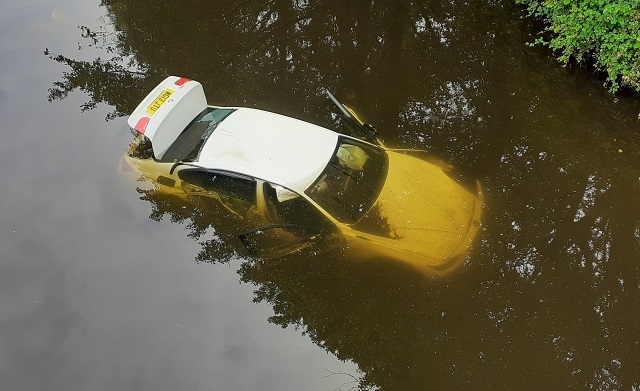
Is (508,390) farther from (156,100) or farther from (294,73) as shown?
(294,73)

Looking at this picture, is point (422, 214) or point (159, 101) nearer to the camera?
point (422, 214)

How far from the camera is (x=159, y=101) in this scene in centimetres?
537

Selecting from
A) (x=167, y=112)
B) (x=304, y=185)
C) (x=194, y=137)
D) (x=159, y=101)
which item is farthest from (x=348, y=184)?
(x=159, y=101)

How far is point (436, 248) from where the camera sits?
475 centimetres

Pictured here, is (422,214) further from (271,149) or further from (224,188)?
(224,188)

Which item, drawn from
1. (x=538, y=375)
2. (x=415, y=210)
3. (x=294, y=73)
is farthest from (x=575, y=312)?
(x=294, y=73)

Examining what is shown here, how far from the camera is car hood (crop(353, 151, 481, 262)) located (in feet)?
15.6

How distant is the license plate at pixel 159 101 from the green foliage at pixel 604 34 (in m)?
5.39

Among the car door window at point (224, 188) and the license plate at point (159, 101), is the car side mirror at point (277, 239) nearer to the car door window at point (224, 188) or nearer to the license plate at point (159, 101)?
the car door window at point (224, 188)

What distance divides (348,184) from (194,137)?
1838mm

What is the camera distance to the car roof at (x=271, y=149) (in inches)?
192

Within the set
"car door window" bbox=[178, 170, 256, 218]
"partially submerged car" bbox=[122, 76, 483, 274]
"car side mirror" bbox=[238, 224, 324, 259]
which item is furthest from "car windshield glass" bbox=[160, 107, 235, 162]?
"car side mirror" bbox=[238, 224, 324, 259]

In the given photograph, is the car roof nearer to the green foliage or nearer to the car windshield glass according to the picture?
the car windshield glass

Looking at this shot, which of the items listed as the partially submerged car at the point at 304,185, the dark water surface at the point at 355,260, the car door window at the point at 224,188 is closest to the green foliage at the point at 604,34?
the dark water surface at the point at 355,260
